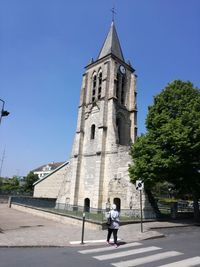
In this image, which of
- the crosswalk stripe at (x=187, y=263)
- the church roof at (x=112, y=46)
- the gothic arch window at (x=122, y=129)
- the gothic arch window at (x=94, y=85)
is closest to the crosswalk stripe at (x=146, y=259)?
the crosswalk stripe at (x=187, y=263)

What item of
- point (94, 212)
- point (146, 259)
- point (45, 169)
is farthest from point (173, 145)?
point (45, 169)

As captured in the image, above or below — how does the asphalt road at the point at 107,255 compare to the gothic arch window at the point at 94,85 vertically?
below

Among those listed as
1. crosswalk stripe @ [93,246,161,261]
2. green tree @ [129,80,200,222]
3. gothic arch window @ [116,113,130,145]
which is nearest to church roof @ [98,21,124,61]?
gothic arch window @ [116,113,130,145]

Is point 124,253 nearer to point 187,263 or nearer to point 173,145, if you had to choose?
point 187,263

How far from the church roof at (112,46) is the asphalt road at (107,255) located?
100ft

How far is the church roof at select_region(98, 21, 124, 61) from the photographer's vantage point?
3791 cm

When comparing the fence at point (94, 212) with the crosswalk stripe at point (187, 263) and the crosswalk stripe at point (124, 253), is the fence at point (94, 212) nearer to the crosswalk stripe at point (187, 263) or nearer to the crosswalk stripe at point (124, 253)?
the crosswalk stripe at point (124, 253)

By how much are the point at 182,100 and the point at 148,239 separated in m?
12.5

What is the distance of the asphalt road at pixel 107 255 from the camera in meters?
7.50

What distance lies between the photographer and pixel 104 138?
1248 inches

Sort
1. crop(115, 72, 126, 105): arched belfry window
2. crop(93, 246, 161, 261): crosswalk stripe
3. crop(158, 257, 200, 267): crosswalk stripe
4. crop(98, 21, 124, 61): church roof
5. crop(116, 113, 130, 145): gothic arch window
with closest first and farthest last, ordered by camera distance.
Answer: crop(158, 257, 200, 267): crosswalk stripe, crop(93, 246, 161, 261): crosswalk stripe, crop(116, 113, 130, 145): gothic arch window, crop(115, 72, 126, 105): arched belfry window, crop(98, 21, 124, 61): church roof

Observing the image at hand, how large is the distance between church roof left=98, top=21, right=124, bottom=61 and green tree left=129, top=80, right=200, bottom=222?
18.0 meters

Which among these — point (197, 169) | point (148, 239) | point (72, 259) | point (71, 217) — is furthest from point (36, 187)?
point (72, 259)

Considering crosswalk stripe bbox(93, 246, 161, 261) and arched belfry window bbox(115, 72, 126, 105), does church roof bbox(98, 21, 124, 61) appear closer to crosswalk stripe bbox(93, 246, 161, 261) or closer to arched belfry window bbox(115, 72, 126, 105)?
arched belfry window bbox(115, 72, 126, 105)
